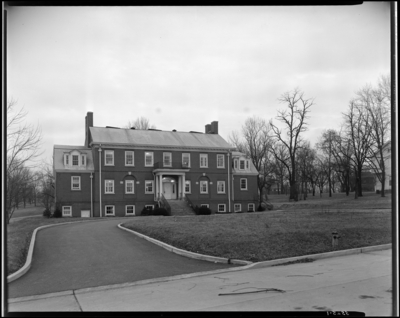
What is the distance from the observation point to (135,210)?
36.6m

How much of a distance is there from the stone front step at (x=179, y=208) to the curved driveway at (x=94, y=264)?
748 inches

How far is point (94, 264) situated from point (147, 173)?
26543 mm

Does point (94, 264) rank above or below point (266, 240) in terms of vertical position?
below

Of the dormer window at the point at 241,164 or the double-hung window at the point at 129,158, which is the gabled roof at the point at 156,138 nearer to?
the double-hung window at the point at 129,158

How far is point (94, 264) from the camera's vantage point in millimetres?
11336

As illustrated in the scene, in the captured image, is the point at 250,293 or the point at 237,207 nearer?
the point at 250,293

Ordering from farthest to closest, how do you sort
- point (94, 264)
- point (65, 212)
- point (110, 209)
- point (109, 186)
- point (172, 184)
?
point (172, 184) → point (109, 186) → point (110, 209) → point (65, 212) → point (94, 264)

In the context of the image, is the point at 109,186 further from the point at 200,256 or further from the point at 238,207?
the point at 200,256

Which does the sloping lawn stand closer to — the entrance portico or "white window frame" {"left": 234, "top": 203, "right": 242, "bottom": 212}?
the entrance portico

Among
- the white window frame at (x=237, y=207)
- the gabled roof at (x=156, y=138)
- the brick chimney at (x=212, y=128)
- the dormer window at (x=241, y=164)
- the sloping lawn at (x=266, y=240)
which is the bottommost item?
the white window frame at (x=237, y=207)

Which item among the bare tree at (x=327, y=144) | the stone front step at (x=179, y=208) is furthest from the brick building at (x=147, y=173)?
the bare tree at (x=327, y=144)

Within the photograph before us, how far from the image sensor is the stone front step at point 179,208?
35172mm

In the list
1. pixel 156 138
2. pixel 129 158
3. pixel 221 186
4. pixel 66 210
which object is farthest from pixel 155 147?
pixel 66 210

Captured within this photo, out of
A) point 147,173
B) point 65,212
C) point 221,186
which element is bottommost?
point 65,212
